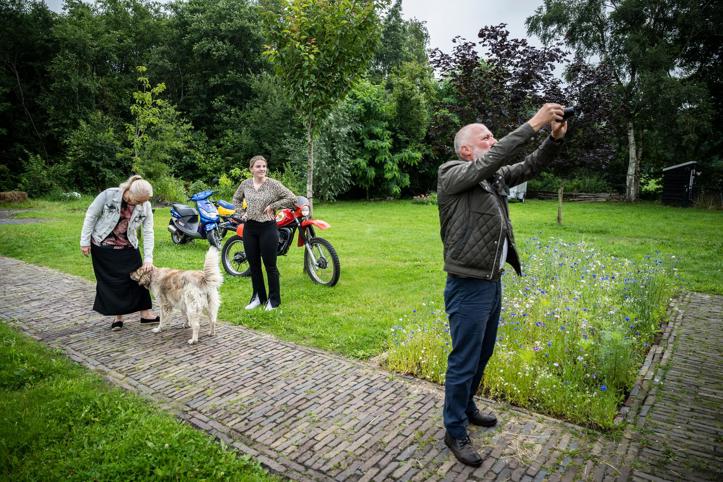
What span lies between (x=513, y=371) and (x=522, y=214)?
52.5 ft

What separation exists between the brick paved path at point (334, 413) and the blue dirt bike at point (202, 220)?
4802mm

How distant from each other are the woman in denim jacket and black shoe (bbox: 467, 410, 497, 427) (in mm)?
4133

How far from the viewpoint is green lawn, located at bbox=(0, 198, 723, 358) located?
5922 mm

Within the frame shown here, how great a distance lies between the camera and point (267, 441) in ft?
11.1

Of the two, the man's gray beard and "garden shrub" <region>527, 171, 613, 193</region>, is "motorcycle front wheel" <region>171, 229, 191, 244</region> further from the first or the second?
"garden shrub" <region>527, 171, 613, 193</region>

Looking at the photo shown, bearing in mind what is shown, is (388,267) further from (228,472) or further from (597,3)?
(597,3)

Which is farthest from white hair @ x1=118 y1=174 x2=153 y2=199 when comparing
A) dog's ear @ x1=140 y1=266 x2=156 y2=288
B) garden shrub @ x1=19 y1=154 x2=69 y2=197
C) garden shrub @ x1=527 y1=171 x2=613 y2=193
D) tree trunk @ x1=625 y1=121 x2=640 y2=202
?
tree trunk @ x1=625 y1=121 x2=640 y2=202

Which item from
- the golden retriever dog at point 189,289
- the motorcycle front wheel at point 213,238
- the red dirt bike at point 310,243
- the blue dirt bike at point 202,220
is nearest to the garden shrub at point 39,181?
the blue dirt bike at point 202,220

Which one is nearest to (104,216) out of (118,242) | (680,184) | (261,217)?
(118,242)

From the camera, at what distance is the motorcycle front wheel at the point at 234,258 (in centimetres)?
841

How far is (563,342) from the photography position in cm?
442

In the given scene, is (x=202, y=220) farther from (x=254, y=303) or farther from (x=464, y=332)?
(x=464, y=332)

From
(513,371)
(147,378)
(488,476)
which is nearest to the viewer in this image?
(488,476)

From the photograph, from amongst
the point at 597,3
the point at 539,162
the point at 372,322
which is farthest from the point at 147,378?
the point at 597,3
